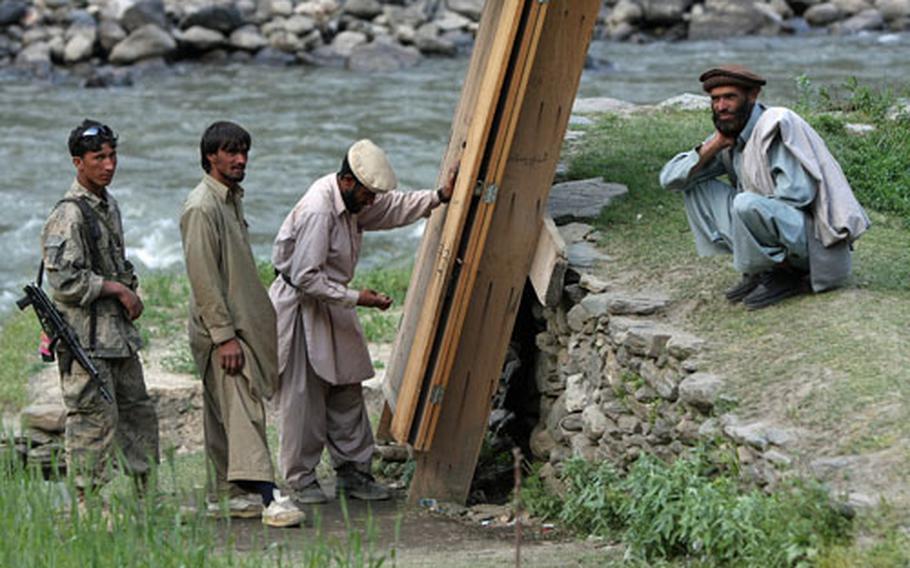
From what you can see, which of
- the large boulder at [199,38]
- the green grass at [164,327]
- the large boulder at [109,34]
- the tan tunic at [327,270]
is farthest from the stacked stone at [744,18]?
the tan tunic at [327,270]

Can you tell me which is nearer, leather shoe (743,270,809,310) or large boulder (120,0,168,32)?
leather shoe (743,270,809,310)

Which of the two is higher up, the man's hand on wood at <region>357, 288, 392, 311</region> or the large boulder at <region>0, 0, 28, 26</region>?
the man's hand on wood at <region>357, 288, 392, 311</region>

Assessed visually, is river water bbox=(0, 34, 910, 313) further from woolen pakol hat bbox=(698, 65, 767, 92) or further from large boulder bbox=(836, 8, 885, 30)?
woolen pakol hat bbox=(698, 65, 767, 92)

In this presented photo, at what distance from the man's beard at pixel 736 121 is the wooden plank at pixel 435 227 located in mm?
1554

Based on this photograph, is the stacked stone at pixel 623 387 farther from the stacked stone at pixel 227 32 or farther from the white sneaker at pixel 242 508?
the stacked stone at pixel 227 32

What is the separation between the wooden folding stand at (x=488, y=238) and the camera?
7406 millimetres

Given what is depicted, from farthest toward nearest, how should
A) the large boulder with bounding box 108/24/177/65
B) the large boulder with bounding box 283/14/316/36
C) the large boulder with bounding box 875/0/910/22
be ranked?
the large boulder with bounding box 875/0/910/22, the large boulder with bounding box 283/14/316/36, the large boulder with bounding box 108/24/177/65

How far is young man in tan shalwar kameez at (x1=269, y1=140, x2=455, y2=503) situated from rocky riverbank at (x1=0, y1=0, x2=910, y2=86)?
16175mm

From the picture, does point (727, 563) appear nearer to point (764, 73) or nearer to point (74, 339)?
point (74, 339)

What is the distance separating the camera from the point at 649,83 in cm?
2153

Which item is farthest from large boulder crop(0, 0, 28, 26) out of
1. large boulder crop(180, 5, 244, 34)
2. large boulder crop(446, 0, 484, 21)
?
large boulder crop(446, 0, 484, 21)

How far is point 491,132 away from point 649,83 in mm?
14426

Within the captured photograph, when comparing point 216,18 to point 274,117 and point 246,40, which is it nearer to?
point 246,40

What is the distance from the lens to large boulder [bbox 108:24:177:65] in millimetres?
24047
